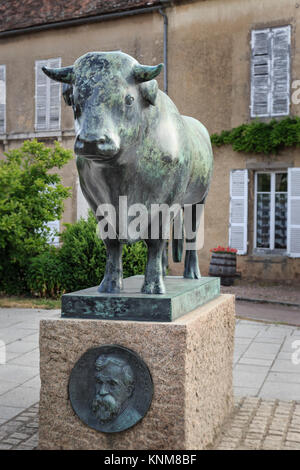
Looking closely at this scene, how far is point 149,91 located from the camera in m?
2.62

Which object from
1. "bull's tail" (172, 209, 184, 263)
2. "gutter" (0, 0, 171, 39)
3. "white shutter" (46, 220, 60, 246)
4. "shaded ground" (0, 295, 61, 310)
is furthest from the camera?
"gutter" (0, 0, 171, 39)

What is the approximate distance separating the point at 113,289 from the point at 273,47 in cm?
1045

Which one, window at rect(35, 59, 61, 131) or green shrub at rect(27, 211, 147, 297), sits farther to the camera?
window at rect(35, 59, 61, 131)

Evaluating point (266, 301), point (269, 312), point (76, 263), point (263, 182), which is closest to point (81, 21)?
point (263, 182)

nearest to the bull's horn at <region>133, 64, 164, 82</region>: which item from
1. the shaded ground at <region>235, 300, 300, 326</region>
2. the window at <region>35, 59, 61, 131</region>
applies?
the shaded ground at <region>235, 300, 300, 326</region>

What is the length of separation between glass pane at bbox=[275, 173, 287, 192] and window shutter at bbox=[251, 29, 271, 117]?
1.42 meters

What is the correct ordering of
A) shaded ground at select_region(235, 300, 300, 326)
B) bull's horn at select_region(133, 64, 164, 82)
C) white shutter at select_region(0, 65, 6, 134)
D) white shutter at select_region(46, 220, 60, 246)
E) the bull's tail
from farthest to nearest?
white shutter at select_region(0, 65, 6, 134) < white shutter at select_region(46, 220, 60, 246) < shaded ground at select_region(235, 300, 300, 326) < the bull's tail < bull's horn at select_region(133, 64, 164, 82)

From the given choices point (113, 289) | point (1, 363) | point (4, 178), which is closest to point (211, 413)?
point (113, 289)

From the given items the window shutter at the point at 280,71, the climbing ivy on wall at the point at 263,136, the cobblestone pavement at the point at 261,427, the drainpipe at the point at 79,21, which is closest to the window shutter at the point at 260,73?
the window shutter at the point at 280,71

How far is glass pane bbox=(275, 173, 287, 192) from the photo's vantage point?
39.5ft

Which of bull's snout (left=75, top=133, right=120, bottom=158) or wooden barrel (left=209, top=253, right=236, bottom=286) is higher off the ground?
bull's snout (left=75, top=133, right=120, bottom=158)

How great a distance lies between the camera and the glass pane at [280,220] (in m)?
12.0

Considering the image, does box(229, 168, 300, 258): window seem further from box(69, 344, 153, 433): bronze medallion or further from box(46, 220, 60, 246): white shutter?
box(69, 344, 153, 433): bronze medallion

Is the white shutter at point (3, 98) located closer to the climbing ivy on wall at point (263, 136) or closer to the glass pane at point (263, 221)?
the climbing ivy on wall at point (263, 136)
